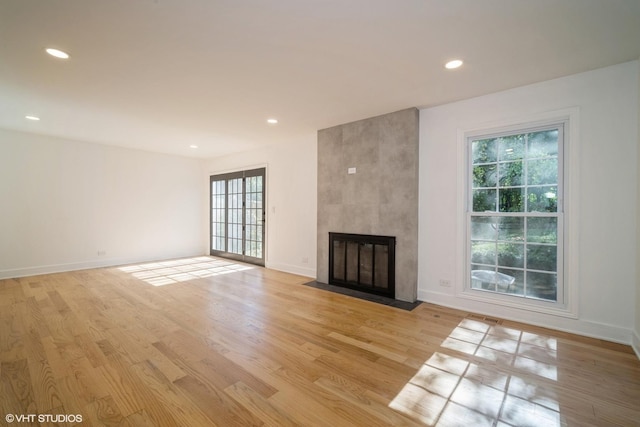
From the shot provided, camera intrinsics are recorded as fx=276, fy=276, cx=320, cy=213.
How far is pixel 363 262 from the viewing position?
165 inches

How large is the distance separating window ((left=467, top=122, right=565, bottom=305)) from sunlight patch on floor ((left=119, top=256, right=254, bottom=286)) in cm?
435

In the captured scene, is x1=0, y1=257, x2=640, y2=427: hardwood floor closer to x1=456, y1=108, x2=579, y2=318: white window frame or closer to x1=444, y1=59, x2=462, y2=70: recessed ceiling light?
x1=456, y1=108, x2=579, y2=318: white window frame

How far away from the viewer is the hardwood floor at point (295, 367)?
1.68m

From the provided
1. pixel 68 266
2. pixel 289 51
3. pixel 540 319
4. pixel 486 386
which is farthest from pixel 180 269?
pixel 540 319

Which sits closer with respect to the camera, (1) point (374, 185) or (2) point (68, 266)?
(1) point (374, 185)

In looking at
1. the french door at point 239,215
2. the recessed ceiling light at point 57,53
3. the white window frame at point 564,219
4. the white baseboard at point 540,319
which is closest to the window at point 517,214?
the white window frame at point 564,219

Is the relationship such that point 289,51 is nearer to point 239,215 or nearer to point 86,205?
point 239,215

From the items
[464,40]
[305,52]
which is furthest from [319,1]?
[464,40]

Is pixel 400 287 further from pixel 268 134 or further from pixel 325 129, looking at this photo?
pixel 268 134

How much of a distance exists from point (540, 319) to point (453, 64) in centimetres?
279

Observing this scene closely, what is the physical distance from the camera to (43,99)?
3465 mm

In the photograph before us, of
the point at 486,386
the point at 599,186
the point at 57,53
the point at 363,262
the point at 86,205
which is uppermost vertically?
the point at 57,53

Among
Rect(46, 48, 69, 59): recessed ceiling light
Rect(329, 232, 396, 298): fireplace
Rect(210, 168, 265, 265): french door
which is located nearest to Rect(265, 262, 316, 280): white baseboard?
Rect(210, 168, 265, 265): french door

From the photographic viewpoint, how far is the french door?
20.2 feet
